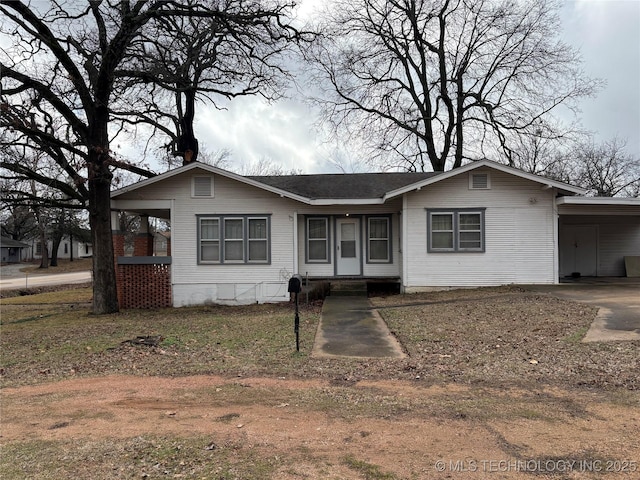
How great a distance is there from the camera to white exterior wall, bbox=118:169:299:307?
13.1 m

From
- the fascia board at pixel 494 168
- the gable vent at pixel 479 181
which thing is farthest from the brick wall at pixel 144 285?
the gable vent at pixel 479 181

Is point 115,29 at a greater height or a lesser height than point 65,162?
greater

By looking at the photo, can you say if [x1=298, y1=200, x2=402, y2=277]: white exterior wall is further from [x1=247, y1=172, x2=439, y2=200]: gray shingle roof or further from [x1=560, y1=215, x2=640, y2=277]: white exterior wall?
[x1=560, y1=215, x2=640, y2=277]: white exterior wall

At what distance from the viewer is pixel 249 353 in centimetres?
664

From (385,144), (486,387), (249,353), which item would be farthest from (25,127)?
(385,144)

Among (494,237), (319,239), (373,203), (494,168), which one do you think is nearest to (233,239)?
(319,239)

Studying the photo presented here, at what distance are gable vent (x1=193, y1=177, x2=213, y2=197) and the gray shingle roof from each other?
1.69 meters

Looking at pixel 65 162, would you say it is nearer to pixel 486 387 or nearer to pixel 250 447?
pixel 250 447

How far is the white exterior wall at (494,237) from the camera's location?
510 inches

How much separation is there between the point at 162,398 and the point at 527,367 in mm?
4756

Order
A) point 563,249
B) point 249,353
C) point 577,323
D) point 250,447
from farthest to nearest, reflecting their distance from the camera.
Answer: point 563,249, point 577,323, point 249,353, point 250,447

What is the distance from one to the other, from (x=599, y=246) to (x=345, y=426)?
55.6 ft

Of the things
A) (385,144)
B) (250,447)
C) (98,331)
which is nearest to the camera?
(250,447)

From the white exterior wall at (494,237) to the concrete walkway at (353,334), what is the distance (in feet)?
10.3
